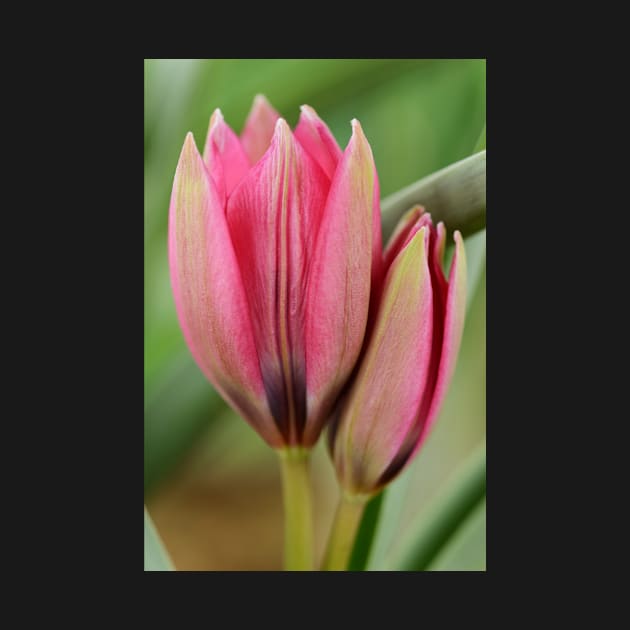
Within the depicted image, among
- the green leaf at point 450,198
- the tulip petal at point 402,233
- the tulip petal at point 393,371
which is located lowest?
the tulip petal at point 393,371

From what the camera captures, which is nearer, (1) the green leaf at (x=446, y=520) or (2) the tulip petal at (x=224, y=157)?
(2) the tulip petal at (x=224, y=157)

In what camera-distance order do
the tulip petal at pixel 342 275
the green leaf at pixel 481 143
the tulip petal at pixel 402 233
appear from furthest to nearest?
the green leaf at pixel 481 143
the tulip petal at pixel 402 233
the tulip petal at pixel 342 275

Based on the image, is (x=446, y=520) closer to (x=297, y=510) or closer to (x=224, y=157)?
(x=297, y=510)

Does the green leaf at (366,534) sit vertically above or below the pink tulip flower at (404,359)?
below

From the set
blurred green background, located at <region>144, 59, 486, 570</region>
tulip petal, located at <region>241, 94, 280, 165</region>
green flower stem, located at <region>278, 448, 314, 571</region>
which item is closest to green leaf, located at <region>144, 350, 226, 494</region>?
blurred green background, located at <region>144, 59, 486, 570</region>

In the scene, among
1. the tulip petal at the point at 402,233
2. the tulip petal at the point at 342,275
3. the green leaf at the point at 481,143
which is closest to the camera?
the tulip petal at the point at 342,275

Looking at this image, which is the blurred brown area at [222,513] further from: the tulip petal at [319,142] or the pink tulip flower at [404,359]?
the tulip petal at [319,142]

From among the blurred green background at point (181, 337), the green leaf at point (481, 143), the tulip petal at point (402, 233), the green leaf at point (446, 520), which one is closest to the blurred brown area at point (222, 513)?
the blurred green background at point (181, 337)

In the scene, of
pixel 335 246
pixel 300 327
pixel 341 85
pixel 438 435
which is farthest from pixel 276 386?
pixel 341 85
